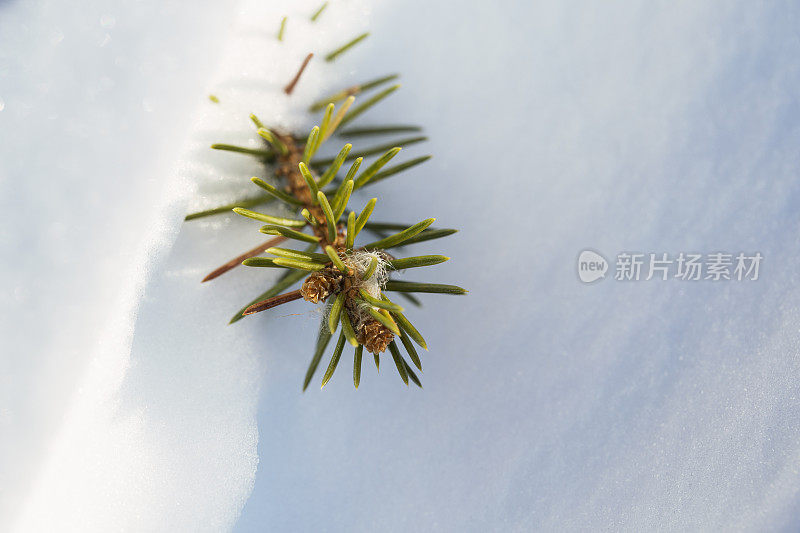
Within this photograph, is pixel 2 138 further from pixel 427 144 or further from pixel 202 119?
pixel 427 144

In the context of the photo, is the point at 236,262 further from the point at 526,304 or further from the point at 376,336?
the point at 526,304

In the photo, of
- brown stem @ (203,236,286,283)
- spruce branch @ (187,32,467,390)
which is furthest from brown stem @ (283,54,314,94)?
brown stem @ (203,236,286,283)

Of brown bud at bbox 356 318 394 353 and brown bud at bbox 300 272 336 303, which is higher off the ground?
brown bud at bbox 300 272 336 303

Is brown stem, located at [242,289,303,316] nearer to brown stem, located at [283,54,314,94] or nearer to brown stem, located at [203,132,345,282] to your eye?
brown stem, located at [203,132,345,282]

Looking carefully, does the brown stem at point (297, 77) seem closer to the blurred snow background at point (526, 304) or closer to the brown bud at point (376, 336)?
the blurred snow background at point (526, 304)

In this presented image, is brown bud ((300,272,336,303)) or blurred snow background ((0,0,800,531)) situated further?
blurred snow background ((0,0,800,531))
